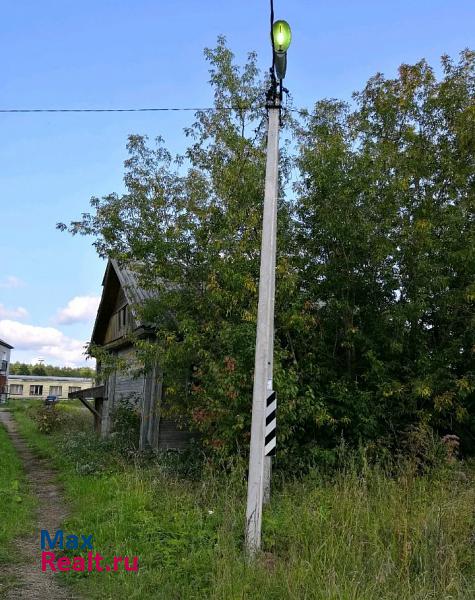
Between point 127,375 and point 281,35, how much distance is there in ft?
28.8

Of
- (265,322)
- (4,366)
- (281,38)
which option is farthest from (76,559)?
(4,366)

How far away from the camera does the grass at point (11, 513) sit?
6044mm

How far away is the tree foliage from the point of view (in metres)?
9.41

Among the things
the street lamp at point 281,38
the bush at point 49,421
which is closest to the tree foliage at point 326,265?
the street lamp at point 281,38

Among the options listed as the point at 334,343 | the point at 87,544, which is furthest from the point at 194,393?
the point at 87,544

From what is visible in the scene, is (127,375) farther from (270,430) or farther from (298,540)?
(298,540)

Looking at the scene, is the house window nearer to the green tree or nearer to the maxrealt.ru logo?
the green tree

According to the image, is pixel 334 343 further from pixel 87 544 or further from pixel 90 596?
pixel 90 596

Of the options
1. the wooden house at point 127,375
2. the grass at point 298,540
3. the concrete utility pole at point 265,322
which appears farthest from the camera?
the wooden house at point 127,375

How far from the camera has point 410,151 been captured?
431 inches

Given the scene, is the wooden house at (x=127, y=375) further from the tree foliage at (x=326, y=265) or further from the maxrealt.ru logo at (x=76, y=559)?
the maxrealt.ru logo at (x=76, y=559)

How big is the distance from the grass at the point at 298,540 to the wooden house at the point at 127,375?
3.70 m

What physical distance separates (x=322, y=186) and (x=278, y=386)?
3914 mm

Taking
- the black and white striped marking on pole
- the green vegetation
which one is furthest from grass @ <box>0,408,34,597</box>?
the green vegetation
